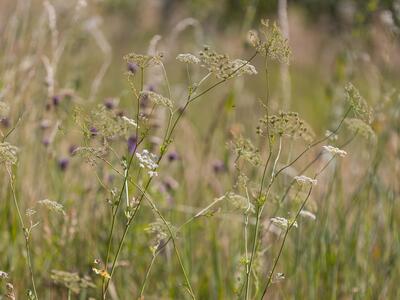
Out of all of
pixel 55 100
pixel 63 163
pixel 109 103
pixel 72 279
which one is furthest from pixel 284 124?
pixel 63 163

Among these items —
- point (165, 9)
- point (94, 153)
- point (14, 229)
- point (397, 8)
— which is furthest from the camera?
point (165, 9)

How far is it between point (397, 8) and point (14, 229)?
1.41m

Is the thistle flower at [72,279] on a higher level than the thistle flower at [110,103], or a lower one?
lower

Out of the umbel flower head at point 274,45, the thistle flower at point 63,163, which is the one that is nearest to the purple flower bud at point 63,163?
the thistle flower at point 63,163

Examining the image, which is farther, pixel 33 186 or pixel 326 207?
pixel 33 186

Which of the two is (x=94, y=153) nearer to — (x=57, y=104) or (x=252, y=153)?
(x=252, y=153)

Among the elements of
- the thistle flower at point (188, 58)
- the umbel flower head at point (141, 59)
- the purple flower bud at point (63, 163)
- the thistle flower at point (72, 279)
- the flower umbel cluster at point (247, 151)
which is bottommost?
the thistle flower at point (72, 279)

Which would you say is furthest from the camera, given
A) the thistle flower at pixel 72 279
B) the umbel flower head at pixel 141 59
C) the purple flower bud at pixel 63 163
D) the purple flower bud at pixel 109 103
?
the purple flower bud at pixel 63 163

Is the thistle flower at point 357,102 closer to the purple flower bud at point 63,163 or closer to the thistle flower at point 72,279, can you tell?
the thistle flower at point 72,279

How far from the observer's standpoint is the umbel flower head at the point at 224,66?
1.33 metres

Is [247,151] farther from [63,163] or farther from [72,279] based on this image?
[63,163]

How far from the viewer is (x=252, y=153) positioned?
4.58ft

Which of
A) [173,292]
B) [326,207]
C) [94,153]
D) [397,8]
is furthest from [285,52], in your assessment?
[397,8]

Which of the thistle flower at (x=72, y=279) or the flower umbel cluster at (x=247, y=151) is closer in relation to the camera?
the flower umbel cluster at (x=247, y=151)
